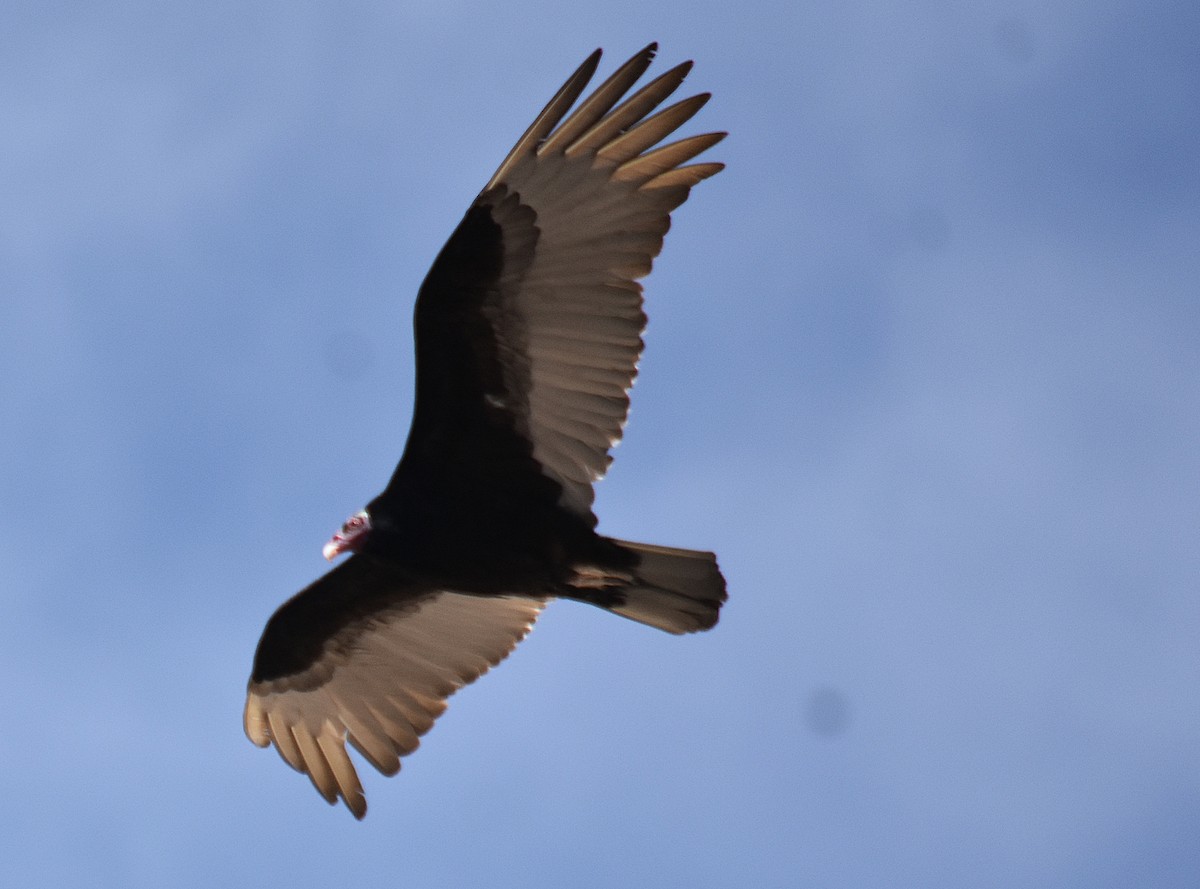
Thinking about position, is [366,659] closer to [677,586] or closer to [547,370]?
[677,586]

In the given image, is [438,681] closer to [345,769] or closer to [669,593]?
[345,769]

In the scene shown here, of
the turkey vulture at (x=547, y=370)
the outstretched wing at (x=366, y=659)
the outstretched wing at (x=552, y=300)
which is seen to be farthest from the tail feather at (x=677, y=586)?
the outstretched wing at (x=366, y=659)

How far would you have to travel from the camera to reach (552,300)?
669 centimetres

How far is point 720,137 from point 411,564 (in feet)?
7.59

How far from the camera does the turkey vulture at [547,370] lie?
21.5 feet

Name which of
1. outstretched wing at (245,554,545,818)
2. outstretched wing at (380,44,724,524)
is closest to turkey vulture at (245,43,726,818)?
outstretched wing at (380,44,724,524)

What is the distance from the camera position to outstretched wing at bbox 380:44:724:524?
6.55 m

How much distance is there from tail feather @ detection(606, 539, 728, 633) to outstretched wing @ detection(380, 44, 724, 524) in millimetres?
365

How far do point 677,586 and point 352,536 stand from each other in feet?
4.84

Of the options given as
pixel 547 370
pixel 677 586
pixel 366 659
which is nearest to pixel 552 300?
pixel 547 370

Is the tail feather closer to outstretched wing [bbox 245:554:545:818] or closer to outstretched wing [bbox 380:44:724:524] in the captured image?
outstretched wing [bbox 380:44:724:524]

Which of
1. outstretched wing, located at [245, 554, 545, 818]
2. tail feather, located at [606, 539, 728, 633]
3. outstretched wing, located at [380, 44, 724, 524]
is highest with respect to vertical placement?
outstretched wing, located at [380, 44, 724, 524]

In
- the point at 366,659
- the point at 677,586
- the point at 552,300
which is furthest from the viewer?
the point at 366,659

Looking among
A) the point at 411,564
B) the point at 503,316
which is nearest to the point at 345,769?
the point at 411,564
